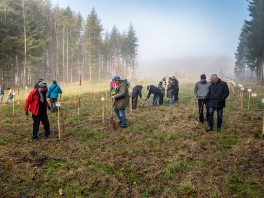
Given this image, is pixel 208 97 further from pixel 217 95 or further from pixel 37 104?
pixel 37 104

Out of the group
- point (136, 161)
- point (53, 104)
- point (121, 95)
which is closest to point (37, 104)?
point (121, 95)

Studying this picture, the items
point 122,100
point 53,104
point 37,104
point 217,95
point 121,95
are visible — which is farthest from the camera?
point 53,104

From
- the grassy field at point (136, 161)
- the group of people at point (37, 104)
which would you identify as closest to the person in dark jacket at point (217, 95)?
the grassy field at point (136, 161)

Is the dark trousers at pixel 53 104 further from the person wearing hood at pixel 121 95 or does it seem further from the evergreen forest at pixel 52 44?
the evergreen forest at pixel 52 44

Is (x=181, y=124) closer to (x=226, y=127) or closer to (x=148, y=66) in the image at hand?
(x=226, y=127)

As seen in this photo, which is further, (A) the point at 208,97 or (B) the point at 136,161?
(A) the point at 208,97

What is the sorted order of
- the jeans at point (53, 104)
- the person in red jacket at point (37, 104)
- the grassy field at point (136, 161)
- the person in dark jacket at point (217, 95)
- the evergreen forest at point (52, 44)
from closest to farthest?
the grassy field at point (136, 161) < the person in red jacket at point (37, 104) < the person in dark jacket at point (217, 95) < the jeans at point (53, 104) < the evergreen forest at point (52, 44)

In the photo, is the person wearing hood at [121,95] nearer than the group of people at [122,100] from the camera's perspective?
No

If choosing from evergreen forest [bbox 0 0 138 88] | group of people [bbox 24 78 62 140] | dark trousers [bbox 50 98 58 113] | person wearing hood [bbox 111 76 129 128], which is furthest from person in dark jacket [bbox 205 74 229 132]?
evergreen forest [bbox 0 0 138 88]

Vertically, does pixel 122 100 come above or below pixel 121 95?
below

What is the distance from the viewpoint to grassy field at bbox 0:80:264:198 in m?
4.73

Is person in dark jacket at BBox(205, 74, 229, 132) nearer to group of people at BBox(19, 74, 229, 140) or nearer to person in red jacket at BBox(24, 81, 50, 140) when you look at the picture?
group of people at BBox(19, 74, 229, 140)

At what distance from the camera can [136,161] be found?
20.4ft

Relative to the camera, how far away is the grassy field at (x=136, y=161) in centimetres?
473
